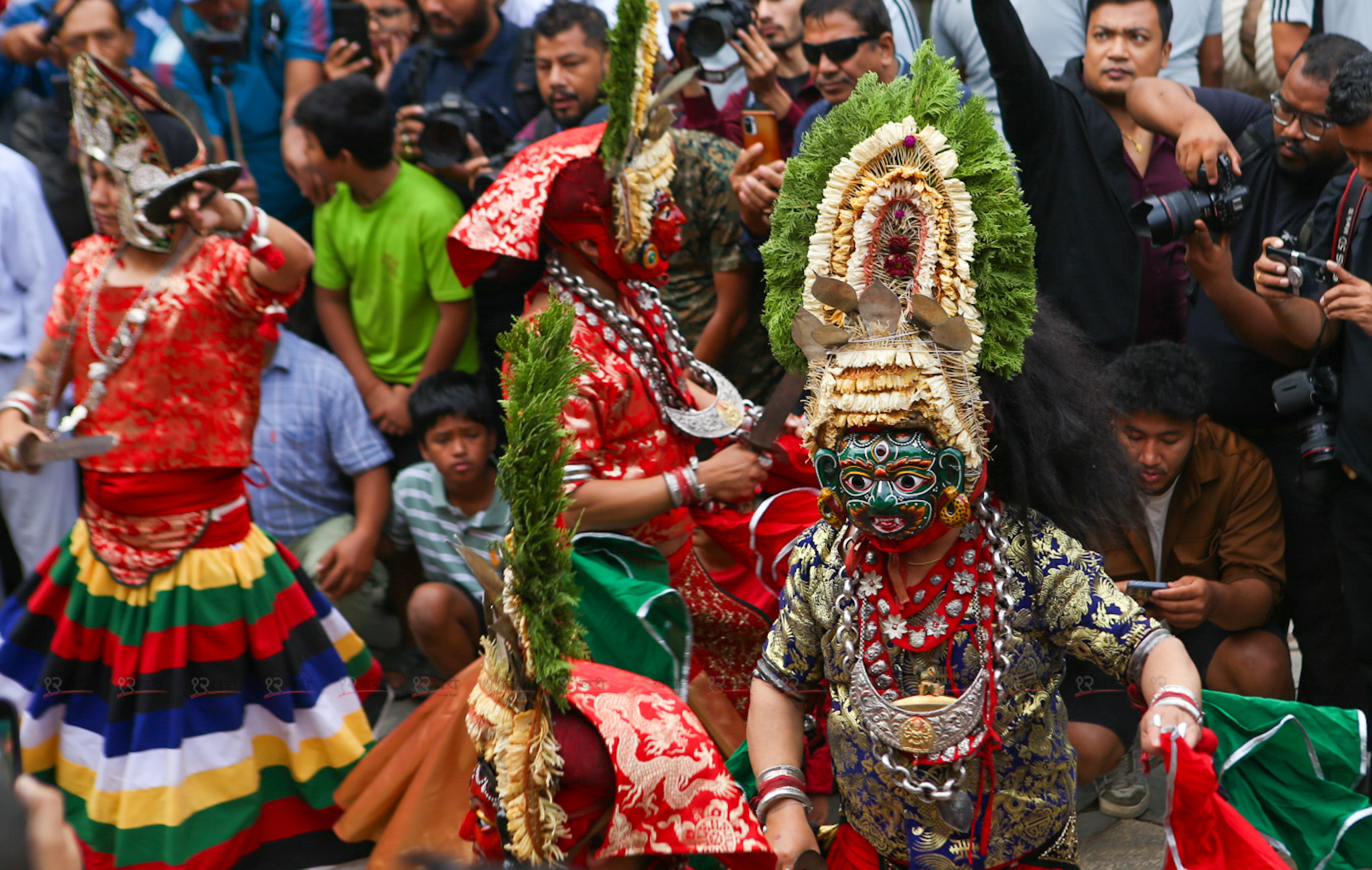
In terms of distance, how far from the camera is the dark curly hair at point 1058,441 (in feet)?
7.94

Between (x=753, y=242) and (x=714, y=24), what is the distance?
0.84 m

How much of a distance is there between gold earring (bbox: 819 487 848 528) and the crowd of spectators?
1.06 meters

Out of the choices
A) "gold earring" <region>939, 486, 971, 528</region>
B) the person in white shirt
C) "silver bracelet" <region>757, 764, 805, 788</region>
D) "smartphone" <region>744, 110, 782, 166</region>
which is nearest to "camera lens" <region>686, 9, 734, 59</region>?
"smartphone" <region>744, 110, 782, 166</region>

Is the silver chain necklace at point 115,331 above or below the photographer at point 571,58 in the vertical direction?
below

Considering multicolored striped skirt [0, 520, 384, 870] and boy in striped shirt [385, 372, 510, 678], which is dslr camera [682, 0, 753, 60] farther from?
multicolored striped skirt [0, 520, 384, 870]

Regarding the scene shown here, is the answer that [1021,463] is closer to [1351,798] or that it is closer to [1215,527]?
[1351,798]

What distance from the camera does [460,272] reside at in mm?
3725

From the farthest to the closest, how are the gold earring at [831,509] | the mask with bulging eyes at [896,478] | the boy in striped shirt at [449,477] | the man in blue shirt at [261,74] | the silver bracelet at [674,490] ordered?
1. the man in blue shirt at [261,74]
2. the boy in striped shirt at [449,477]
3. the silver bracelet at [674,490]
4. the gold earring at [831,509]
5. the mask with bulging eyes at [896,478]

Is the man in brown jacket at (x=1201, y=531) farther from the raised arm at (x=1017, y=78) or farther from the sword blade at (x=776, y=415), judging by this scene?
the sword blade at (x=776, y=415)

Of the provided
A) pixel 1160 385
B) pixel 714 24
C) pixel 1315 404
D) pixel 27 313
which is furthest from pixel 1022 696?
pixel 27 313

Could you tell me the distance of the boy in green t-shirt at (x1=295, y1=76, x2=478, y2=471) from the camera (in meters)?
4.96

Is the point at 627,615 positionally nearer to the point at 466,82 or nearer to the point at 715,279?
the point at 715,279

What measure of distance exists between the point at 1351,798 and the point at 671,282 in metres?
2.86

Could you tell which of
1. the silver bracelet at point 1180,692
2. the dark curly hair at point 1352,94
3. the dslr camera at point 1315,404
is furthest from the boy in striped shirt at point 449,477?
the dark curly hair at point 1352,94
